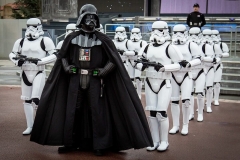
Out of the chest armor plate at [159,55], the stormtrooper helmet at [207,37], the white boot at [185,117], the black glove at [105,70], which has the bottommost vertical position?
the white boot at [185,117]

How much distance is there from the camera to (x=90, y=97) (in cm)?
729

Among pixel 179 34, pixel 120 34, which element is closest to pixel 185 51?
pixel 179 34

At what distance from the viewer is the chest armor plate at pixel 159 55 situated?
7.75 metres

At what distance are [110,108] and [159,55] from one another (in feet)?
4.04

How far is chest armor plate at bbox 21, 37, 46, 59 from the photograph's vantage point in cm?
872

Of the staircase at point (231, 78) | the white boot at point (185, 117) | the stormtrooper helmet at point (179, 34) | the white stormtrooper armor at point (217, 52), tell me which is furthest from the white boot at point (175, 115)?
the staircase at point (231, 78)

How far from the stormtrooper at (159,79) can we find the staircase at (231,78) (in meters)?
8.53

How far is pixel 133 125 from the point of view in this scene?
23.1 ft

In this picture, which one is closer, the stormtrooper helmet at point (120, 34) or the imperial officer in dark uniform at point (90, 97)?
the imperial officer in dark uniform at point (90, 97)

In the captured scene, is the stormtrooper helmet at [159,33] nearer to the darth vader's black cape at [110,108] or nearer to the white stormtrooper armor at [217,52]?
the darth vader's black cape at [110,108]

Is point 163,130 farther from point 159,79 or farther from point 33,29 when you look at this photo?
point 33,29

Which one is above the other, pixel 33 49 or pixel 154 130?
pixel 33 49

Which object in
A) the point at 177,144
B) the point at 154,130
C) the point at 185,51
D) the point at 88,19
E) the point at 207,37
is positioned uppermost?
the point at 88,19

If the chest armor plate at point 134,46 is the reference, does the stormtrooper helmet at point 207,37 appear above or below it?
above
